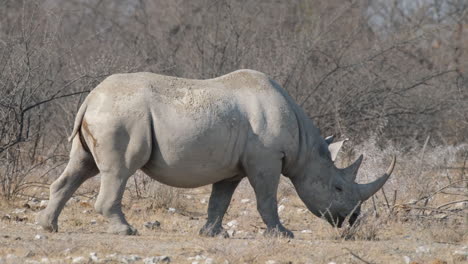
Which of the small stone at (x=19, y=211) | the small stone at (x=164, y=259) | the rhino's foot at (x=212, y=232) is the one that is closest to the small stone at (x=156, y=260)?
the small stone at (x=164, y=259)

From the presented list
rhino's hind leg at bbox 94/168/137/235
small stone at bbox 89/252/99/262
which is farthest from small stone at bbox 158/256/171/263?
rhino's hind leg at bbox 94/168/137/235

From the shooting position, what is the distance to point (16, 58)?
1120 cm

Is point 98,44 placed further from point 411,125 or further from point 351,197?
point 351,197

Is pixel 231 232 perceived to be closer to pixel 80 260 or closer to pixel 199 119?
pixel 199 119

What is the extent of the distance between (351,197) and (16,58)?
4.48 meters

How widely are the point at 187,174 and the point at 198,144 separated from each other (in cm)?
33

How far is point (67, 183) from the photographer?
8.76m

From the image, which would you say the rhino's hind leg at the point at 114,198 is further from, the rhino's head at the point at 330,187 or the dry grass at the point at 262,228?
the rhino's head at the point at 330,187

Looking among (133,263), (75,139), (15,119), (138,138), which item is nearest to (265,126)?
(138,138)

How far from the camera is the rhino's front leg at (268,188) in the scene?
8672 mm

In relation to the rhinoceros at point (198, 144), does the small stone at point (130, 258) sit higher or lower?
lower

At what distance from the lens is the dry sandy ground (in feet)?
23.5

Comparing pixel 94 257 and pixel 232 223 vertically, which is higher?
pixel 94 257

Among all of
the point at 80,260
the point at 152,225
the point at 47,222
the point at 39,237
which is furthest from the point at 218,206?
the point at 80,260
